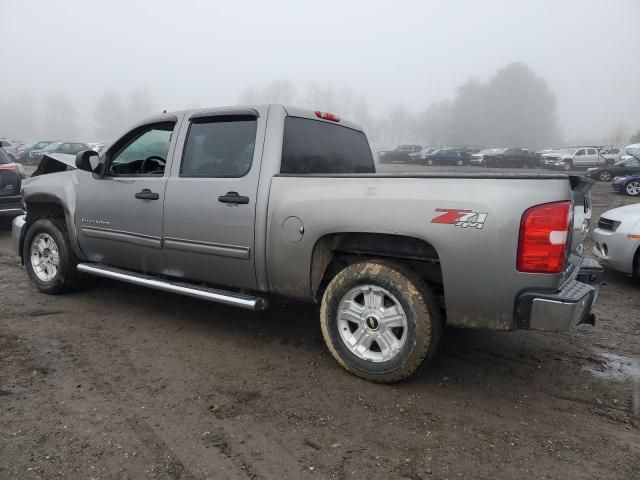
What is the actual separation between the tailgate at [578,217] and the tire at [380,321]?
0.88 meters

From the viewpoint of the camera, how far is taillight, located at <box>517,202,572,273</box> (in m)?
2.68

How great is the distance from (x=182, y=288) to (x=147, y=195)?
33.3 inches

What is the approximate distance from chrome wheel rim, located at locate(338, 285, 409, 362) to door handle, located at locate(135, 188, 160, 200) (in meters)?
1.82

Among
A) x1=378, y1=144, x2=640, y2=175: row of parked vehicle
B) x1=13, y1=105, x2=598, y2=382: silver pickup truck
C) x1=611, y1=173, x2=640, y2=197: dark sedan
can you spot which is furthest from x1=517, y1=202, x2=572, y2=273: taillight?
x1=378, y1=144, x2=640, y2=175: row of parked vehicle

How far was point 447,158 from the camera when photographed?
39.0 m

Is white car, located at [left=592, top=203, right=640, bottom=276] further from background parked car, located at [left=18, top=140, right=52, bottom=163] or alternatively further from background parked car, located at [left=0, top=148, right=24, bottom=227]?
background parked car, located at [left=18, top=140, right=52, bottom=163]

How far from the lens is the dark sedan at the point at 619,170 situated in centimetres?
2036

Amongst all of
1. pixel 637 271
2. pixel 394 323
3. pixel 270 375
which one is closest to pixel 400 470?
pixel 394 323

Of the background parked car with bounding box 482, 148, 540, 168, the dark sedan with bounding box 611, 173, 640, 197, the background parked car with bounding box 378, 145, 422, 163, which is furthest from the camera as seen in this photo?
the background parked car with bounding box 378, 145, 422, 163

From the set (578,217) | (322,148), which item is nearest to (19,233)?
(322,148)

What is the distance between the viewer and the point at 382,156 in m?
44.6

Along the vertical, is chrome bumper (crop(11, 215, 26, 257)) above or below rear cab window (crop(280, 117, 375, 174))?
below

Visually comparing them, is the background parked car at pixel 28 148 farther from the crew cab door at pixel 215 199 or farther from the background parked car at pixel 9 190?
the crew cab door at pixel 215 199

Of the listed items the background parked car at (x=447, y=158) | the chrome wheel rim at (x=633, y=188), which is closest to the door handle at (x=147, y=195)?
the chrome wheel rim at (x=633, y=188)
